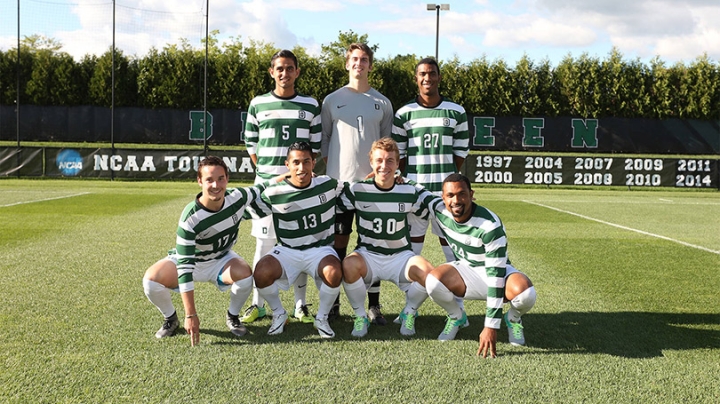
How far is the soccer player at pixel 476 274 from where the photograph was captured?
13.0 feet

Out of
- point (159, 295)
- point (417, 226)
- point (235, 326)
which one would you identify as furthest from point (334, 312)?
point (159, 295)

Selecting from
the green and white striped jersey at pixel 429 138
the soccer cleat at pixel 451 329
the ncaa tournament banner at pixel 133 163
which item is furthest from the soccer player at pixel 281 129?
the ncaa tournament banner at pixel 133 163

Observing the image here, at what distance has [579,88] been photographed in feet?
91.6

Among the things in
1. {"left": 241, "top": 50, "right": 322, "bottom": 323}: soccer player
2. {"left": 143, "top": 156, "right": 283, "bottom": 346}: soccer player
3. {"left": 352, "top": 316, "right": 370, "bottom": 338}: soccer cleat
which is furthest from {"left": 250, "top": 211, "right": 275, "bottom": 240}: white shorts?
{"left": 352, "top": 316, "right": 370, "bottom": 338}: soccer cleat

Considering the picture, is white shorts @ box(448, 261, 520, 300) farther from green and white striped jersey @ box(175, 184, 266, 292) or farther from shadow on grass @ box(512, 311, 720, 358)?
green and white striped jersey @ box(175, 184, 266, 292)

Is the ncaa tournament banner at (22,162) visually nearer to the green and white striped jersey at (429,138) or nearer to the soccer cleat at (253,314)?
the soccer cleat at (253,314)

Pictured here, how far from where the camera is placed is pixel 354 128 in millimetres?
4730

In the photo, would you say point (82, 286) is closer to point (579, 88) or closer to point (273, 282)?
point (273, 282)

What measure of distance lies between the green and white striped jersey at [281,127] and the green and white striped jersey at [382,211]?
1.78ft

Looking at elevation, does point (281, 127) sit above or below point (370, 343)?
above

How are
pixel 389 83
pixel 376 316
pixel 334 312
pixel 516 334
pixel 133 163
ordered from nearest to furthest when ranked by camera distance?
pixel 516 334, pixel 376 316, pixel 334 312, pixel 133 163, pixel 389 83

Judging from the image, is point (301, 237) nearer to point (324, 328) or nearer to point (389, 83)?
point (324, 328)

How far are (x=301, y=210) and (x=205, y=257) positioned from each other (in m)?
0.71

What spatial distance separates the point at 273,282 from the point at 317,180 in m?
0.76
